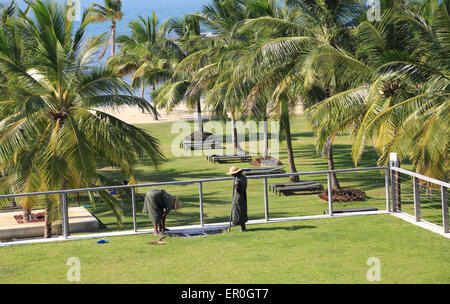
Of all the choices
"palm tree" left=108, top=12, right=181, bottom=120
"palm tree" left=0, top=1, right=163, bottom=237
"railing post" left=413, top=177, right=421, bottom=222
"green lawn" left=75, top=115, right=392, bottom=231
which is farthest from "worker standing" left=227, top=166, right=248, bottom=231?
"palm tree" left=108, top=12, right=181, bottom=120

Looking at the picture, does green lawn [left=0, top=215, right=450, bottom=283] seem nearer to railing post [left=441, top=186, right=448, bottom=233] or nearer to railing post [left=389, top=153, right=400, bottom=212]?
railing post [left=441, top=186, right=448, bottom=233]

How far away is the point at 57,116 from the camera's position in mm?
14883

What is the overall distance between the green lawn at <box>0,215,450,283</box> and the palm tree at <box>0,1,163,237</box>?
265 centimetres

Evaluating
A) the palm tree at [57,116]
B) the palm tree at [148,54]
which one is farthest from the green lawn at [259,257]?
the palm tree at [148,54]

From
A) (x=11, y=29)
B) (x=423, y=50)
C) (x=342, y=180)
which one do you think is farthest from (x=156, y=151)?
(x=342, y=180)

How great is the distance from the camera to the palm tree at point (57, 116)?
46.1 ft

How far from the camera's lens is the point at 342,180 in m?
25.2

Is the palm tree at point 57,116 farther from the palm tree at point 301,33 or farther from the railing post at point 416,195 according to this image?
the railing post at point 416,195

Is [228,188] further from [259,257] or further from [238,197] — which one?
[259,257]

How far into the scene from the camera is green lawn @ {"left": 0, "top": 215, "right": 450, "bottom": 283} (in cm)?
937

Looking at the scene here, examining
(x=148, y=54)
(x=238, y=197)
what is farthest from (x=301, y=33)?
(x=148, y=54)

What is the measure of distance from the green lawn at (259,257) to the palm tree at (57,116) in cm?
265

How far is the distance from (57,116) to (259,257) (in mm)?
7058
